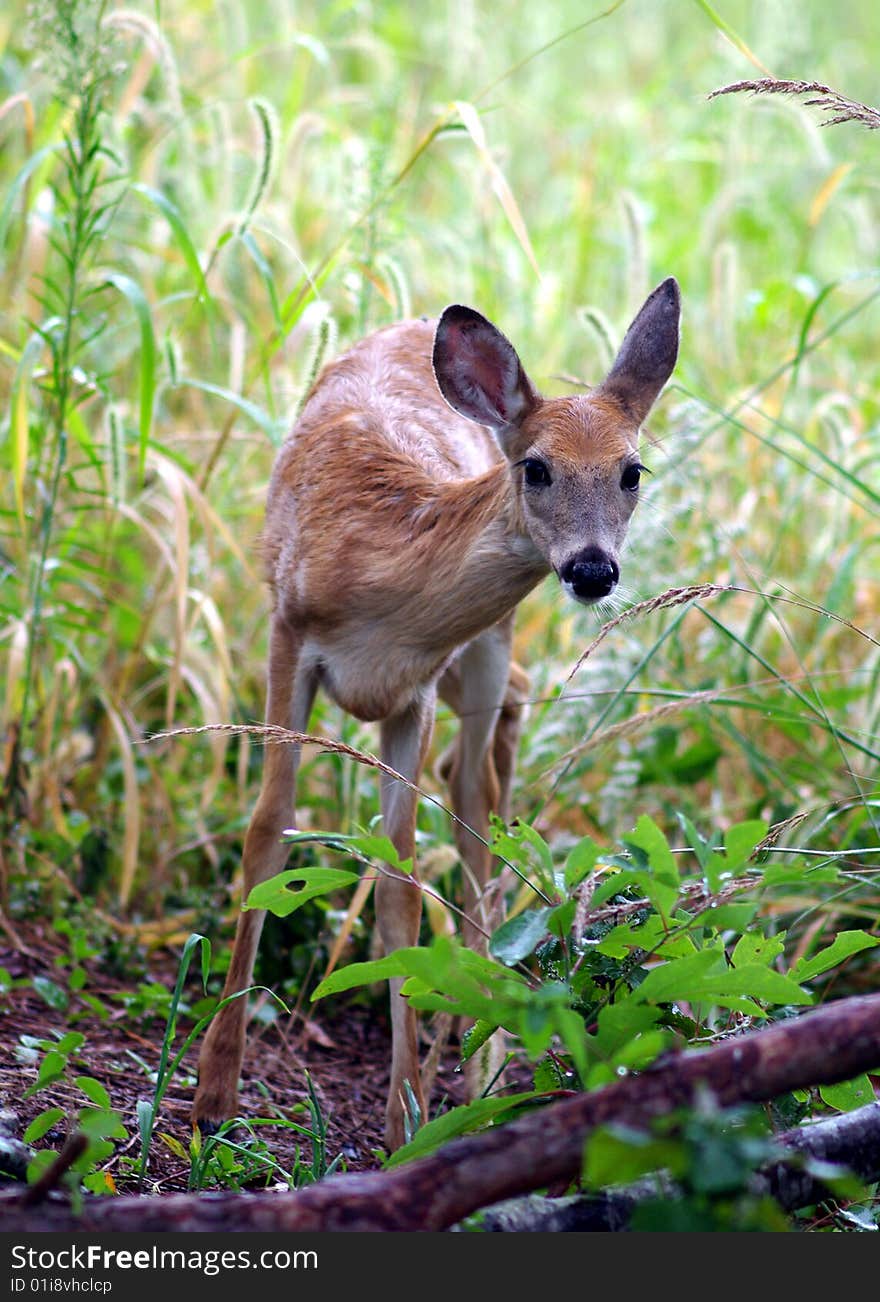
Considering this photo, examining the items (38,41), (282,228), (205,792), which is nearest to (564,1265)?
(205,792)

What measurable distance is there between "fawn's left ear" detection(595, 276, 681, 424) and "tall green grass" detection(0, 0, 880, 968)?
139mm

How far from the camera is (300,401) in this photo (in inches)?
175

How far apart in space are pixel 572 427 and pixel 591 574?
465 mm

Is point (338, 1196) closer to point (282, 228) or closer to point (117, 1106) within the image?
point (117, 1106)

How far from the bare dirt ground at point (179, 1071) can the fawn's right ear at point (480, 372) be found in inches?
63.6

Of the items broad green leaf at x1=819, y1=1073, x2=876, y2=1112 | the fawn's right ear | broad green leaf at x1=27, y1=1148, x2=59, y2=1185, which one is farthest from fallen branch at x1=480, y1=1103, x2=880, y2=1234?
the fawn's right ear

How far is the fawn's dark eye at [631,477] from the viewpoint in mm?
3674

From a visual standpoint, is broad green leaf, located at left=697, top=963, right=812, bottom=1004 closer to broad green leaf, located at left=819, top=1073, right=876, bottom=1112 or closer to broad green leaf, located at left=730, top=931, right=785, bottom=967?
broad green leaf, located at left=730, top=931, right=785, bottom=967

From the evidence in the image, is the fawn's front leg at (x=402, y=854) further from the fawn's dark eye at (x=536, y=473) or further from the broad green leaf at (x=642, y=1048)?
the broad green leaf at (x=642, y=1048)

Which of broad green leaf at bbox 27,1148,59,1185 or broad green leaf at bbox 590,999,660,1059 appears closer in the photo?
broad green leaf at bbox 590,999,660,1059

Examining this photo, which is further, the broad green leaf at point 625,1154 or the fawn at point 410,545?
the fawn at point 410,545

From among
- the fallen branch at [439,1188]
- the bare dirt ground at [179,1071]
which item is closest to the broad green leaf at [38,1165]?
the bare dirt ground at [179,1071]

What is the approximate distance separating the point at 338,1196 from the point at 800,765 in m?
3.17

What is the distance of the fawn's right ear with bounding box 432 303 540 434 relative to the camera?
3.83 meters
